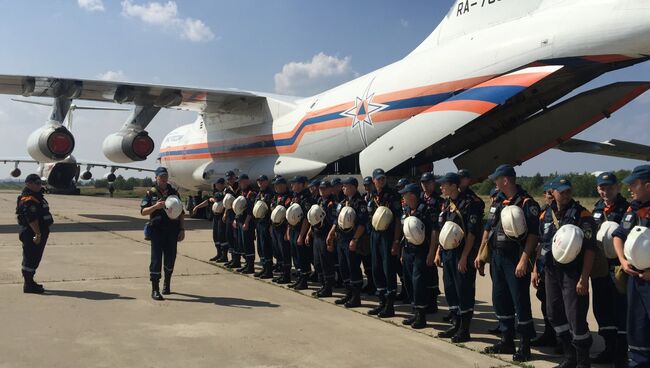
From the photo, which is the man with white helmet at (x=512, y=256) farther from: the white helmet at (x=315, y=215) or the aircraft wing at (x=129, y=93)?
the aircraft wing at (x=129, y=93)

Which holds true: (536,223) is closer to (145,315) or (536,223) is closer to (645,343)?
(645,343)

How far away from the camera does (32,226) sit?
262 inches

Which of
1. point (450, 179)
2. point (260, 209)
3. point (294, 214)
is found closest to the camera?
point (450, 179)

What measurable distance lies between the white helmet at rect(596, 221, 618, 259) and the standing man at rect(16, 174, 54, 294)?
617 centimetres

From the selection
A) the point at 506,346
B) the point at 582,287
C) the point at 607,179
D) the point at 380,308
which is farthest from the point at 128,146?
the point at 582,287

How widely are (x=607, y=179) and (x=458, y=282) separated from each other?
159 centimetres

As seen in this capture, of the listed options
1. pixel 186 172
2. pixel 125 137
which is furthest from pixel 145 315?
pixel 186 172

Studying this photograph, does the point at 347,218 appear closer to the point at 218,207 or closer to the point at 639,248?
the point at 639,248

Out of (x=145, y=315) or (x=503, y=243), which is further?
(x=145, y=315)

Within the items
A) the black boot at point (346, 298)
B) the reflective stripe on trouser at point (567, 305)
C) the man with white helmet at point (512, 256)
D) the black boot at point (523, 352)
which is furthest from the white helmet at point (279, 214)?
the reflective stripe on trouser at point (567, 305)

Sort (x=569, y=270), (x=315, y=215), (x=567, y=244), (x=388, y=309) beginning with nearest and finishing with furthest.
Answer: (x=567, y=244)
(x=569, y=270)
(x=388, y=309)
(x=315, y=215)

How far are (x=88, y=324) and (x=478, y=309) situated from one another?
171 inches

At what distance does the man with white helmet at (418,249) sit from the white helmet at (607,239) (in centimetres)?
158

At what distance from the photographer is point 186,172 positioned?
59.3 ft
